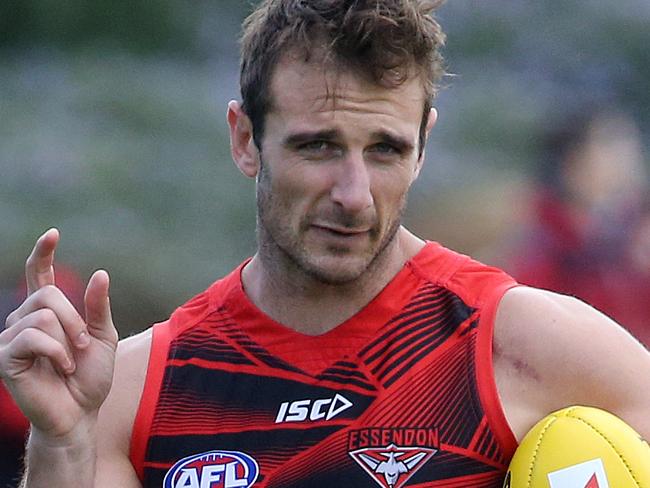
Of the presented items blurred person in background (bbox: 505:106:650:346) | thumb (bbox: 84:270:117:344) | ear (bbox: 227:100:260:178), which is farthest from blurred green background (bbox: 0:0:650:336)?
thumb (bbox: 84:270:117:344)

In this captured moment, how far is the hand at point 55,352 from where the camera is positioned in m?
2.83

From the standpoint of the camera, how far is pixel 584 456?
9.13 ft

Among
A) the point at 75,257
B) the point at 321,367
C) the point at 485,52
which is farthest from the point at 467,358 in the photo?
the point at 485,52

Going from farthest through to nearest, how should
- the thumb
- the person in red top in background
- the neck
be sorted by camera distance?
1. the person in red top in background
2. the neck
3. the thumb

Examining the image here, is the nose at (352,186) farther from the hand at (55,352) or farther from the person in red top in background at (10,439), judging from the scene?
the person in red top in background at (10,439)

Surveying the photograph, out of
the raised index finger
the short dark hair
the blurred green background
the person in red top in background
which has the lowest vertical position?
the person in red top in background

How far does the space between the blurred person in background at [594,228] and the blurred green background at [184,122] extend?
83 centimetres

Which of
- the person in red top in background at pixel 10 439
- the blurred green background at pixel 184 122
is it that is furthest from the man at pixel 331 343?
the blurred green background at pixel 184 122

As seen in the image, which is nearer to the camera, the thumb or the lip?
the thumb

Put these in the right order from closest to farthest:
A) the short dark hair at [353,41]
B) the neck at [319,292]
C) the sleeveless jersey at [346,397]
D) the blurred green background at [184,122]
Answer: the sleeveless jersey at [346,397], the short dark hair at [353,41], the neck at [319,292], the blurred green background at [184,122]

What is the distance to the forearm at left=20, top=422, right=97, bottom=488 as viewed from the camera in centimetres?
300

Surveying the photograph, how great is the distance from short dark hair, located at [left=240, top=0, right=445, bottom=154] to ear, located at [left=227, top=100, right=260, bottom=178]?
4cm

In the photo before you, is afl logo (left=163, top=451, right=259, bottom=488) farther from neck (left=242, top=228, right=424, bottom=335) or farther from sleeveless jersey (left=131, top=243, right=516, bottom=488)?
neck (left=242, top=228, right=424, bottom=335)

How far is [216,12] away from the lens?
895 centimetres
